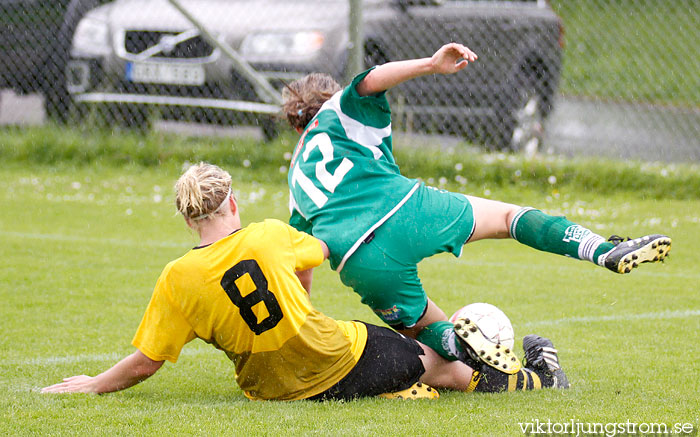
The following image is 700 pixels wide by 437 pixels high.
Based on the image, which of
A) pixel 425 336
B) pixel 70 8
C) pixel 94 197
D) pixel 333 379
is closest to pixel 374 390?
pixel 333 379

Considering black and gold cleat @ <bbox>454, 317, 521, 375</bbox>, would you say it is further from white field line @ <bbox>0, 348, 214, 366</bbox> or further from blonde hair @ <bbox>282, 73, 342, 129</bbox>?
white field line @ <bbox>0, 348, 214, 366</bbox>

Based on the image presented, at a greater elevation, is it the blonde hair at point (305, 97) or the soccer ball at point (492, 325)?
the blonde hair at point (305, 97)

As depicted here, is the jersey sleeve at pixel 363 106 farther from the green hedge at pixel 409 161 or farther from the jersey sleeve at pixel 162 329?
the green hedge at pixel 409 161

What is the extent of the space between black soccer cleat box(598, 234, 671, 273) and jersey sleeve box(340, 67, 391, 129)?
41.6 inches

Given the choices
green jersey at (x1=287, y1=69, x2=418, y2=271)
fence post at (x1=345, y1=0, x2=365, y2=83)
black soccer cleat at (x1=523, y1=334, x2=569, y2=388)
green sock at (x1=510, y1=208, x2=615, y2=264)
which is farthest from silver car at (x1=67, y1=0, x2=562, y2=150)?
black soccer cleat at (x1=523, y1=334, x2=569, y2=388)

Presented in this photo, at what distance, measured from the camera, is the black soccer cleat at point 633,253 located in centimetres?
355

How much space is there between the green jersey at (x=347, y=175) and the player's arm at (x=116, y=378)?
2.68ft

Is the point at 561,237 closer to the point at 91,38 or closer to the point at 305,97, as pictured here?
the point at 305,97

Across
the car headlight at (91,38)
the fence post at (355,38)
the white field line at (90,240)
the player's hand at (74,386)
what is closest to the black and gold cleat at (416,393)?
the player's hand at (74,386)

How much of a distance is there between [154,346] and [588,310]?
8.53 ft

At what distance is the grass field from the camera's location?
3.18m

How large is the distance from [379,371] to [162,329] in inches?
31.6

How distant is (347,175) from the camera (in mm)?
3742

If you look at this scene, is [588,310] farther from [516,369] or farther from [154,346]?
[154,346]
